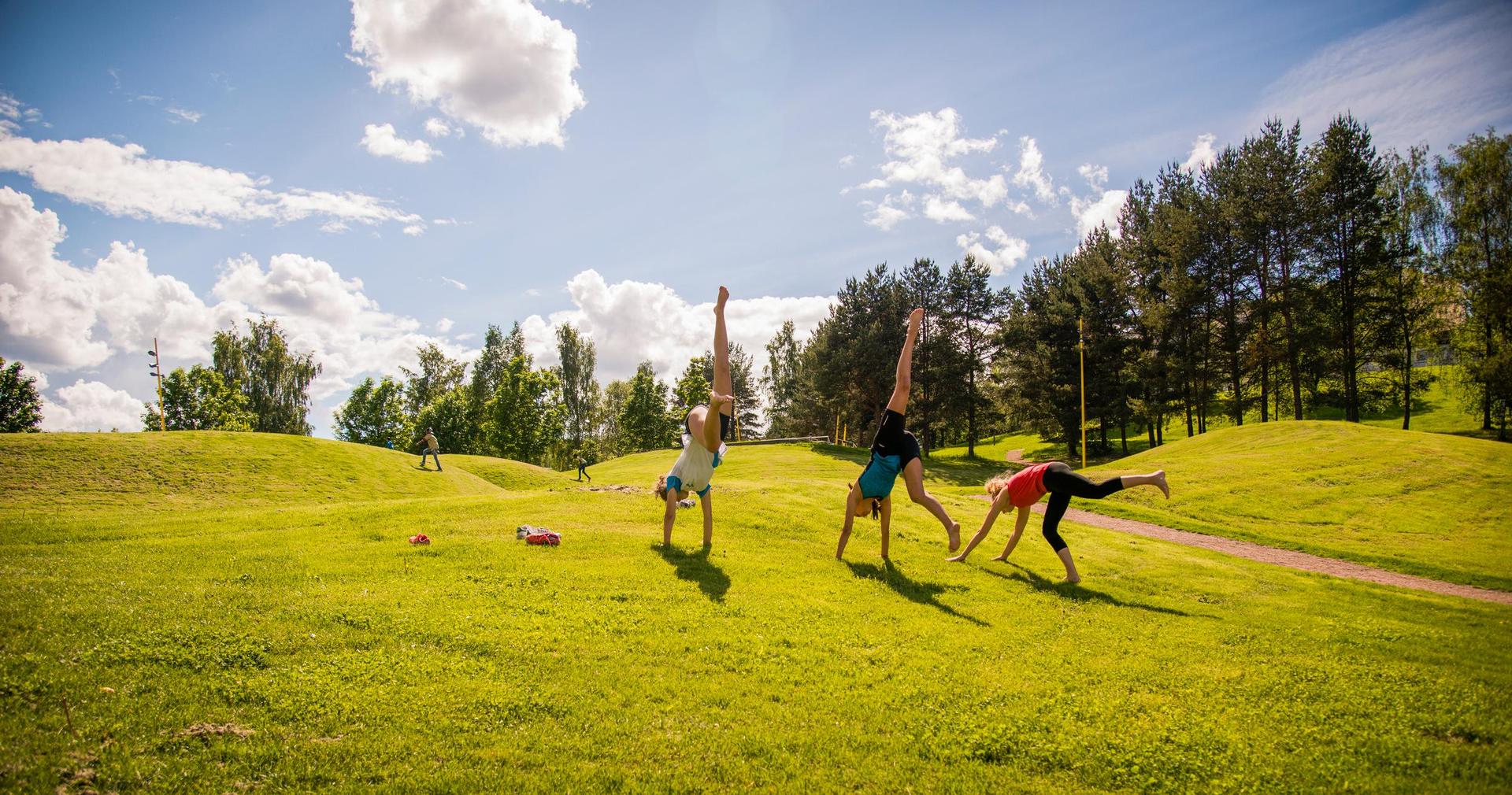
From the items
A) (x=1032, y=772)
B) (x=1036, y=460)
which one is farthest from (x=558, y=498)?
(x=1036, y=460)

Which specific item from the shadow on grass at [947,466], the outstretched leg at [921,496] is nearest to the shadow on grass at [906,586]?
the outstretched leg at [921,496]

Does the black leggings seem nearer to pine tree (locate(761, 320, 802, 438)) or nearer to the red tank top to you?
A: the red tank top

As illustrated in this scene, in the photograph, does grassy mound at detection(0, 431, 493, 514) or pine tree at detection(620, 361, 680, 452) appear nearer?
grassy mound at detection(0, 431, 493, 514)

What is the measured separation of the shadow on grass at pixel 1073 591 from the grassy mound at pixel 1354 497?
12742 millimetres

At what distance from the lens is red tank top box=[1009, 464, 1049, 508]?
39.5ft

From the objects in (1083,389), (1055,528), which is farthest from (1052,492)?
(1083,389)

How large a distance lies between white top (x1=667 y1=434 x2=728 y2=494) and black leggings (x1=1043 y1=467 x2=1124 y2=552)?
662 cm

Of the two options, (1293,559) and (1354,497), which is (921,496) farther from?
(1354,497)

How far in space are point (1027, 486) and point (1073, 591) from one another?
2.12m

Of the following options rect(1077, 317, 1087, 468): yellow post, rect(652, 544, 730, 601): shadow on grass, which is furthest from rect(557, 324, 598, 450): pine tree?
rect(652, 544, 730, 601): shadow on grass

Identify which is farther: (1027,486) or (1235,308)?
(1235,308)

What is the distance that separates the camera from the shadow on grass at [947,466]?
41.7m

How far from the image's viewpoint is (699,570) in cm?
1090

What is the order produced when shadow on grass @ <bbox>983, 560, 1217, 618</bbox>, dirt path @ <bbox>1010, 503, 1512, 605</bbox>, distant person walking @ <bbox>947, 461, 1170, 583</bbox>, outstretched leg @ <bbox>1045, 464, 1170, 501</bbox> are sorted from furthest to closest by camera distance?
dirt path @ <bbox>1010, 503, 1512, 605</bbox> → distant person walking @ <bbox>947, 461, 1170, 583</bbox> → outstretched leg @ <bbox>1045, 464, 1170, 501</bbox> → shadow on grass @ <bbox>983, 560, 1217, 618</bbox>
